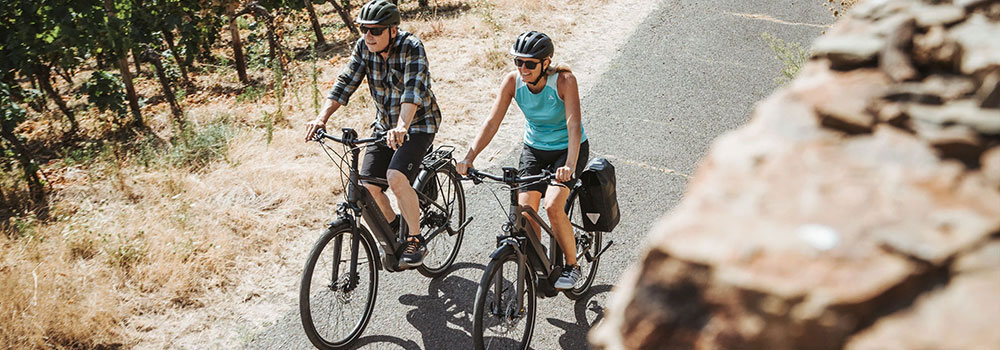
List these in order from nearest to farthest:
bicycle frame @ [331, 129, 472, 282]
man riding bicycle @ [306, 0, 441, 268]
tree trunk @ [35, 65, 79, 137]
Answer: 1. bicycle frame @ [331, 129, 472, 282]
2. man riding bicycle @ [306, 0, 441, 268]
3. tree trunk @ [35, 65, 79, 137]

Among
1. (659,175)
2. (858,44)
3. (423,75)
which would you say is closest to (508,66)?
(659,175)

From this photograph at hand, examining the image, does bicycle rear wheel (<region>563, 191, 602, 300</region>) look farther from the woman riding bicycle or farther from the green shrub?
the green shrub

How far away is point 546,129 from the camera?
4789mm

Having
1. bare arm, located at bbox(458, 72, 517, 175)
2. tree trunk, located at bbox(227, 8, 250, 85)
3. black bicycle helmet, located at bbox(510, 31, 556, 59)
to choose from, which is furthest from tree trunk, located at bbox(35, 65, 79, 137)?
black bicycle helmet, located at bbox(510, 31, 556, 59)

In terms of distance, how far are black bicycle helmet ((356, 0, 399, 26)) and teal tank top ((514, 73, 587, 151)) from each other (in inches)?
39.9

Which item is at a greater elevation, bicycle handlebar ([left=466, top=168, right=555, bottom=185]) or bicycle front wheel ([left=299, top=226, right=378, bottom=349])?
bicycle handlebar ([left=466, top=168, right=555, bottom=185])

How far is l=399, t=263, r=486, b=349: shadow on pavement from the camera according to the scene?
16.5 ft

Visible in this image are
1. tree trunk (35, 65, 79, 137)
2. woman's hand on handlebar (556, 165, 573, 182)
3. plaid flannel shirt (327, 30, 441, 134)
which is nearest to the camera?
woman's hand on handlebar (556, 165, 573, 182)

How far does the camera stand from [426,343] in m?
4.99

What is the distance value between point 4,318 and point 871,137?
5700 mm

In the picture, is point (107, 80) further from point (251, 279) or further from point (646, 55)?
point (646, 55)

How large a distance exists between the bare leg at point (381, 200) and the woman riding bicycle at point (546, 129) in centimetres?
85

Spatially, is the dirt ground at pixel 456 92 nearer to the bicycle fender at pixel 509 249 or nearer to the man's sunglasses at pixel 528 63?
the bicycle fender at pixel 509 249

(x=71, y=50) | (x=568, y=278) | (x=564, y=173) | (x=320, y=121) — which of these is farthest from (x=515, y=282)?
(x=71, y=50)
